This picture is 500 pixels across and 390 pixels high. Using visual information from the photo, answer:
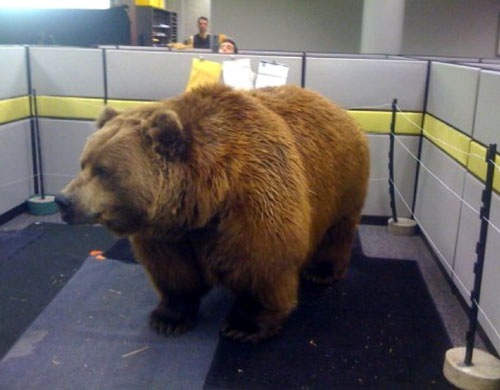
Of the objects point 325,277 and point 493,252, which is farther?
point 325,277

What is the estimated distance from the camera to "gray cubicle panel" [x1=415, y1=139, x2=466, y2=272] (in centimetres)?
318

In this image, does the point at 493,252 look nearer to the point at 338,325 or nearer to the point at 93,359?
the point at 338,325

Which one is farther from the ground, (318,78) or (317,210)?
(318,78)

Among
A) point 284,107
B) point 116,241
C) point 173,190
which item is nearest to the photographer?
point 173,190

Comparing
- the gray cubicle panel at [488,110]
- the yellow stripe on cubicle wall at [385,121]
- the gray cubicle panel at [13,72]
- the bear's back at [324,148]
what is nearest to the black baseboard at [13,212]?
the gray cubicle panel at [13,72]

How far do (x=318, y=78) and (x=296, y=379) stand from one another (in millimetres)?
2474

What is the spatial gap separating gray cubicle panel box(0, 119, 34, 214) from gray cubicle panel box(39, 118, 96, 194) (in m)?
0.13

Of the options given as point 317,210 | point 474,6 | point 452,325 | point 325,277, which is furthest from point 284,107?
point 474,6

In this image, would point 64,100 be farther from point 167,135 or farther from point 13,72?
point 167,135

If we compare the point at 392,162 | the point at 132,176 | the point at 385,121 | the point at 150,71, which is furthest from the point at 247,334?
the point at 150,71

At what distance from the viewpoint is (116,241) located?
152 inches

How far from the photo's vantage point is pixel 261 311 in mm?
2551

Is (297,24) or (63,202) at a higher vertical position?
(297,24)

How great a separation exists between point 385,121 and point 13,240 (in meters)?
2.75
